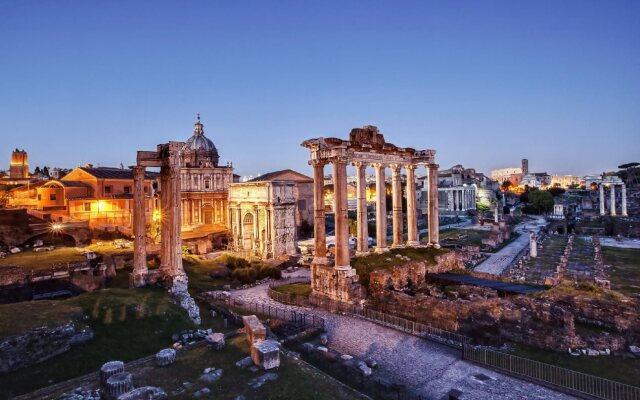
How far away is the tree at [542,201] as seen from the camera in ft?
342

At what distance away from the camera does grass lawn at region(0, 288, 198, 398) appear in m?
11.8

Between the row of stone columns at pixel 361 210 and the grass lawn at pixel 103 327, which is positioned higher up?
the row of stone columns at pixel 361 210

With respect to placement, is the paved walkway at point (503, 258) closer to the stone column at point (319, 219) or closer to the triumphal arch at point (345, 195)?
the triumphal arch at point (345, 195)

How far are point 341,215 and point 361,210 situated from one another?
3138 mm

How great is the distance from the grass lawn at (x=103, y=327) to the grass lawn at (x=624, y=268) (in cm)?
2584

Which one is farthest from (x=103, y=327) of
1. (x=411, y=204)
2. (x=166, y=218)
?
(x=411, y=204)

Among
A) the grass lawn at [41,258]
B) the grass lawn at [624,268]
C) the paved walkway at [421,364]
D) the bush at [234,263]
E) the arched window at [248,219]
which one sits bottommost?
the grass lawn at [624,268]

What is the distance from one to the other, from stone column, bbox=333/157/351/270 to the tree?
101 metres

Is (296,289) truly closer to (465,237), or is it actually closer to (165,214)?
(165,214)

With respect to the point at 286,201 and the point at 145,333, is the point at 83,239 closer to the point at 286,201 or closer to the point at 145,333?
the point at 286,201

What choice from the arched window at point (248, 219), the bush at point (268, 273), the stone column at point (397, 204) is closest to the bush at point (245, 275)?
the bush at point (268, 273)

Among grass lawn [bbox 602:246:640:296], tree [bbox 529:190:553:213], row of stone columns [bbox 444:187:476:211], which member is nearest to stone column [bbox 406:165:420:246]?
grass lawn [bbox 602:246:640:296]

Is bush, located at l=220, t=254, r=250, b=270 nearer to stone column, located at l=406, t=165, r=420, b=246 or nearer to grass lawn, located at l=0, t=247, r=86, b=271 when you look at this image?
grass lawn, located at l=0, t=247, r=86, b=271

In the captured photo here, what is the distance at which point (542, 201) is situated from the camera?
344ft
